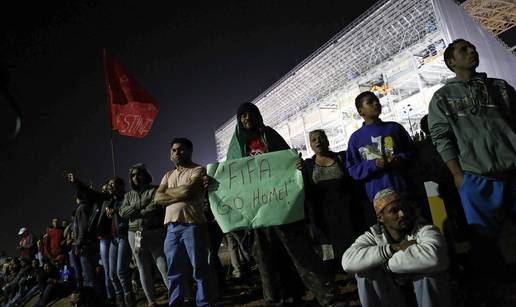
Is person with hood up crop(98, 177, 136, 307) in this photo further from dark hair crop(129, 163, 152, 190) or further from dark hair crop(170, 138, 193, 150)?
dark hair crop(170, 138, 193, 150)

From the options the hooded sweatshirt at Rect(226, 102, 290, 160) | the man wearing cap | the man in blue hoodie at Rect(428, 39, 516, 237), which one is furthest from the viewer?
the man wearing cap

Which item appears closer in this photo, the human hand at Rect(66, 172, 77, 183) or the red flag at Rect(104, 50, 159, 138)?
the human hand at Rect(66, 172, 77, 183)

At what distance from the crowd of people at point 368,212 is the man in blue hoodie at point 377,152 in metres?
0.01

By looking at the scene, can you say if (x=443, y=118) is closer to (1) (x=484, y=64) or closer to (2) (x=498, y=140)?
(2) (x=498, y=140)

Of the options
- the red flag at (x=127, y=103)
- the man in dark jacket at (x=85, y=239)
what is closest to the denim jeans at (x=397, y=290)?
the man in dark jacket at (x=85, y=239)

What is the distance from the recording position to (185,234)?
9.93 feet

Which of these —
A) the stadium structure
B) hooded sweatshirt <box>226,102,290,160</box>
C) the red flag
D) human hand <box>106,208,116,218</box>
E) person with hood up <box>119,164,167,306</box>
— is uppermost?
the stadium structure

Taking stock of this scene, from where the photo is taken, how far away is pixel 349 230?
3.24 metres

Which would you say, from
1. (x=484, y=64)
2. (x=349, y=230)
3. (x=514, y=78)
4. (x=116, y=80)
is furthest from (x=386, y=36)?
(x=349, y=230)

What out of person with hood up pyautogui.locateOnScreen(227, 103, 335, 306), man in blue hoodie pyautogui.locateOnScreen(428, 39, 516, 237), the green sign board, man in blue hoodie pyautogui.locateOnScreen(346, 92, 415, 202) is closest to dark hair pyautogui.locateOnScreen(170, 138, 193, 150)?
the green sign board

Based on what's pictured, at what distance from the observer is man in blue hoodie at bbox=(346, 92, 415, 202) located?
8.83 ft

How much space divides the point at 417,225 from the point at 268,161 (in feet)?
5.01

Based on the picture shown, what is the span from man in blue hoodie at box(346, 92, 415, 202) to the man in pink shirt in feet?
5.32

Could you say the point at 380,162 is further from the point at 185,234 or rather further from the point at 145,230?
the point at 145,230
